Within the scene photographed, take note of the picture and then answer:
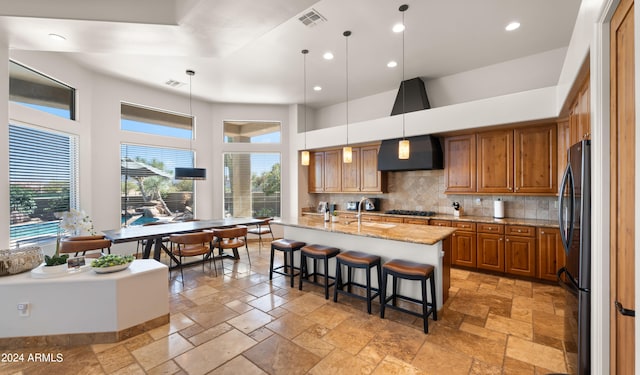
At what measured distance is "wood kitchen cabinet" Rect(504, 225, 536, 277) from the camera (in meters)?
3.71

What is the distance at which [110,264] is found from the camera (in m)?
2.41

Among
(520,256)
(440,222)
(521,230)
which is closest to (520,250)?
(520,256)

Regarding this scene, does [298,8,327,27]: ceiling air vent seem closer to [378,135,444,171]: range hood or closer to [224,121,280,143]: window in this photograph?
[378,135,444,171]: range hood

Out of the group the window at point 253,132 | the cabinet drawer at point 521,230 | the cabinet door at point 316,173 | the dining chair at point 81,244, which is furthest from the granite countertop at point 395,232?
the window at point 253,132

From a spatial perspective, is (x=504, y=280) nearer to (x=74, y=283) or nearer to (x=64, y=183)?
(x=74, y=283)

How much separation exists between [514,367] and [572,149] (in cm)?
175

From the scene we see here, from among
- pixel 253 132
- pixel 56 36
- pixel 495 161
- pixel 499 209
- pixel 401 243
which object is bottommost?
pixel 401 243

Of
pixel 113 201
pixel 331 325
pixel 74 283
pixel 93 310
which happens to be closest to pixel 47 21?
pixel 74 283

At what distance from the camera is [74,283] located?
227 cm

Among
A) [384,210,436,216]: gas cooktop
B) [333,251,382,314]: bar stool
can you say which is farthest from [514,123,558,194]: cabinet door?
[333,251,382,314]: bar stool

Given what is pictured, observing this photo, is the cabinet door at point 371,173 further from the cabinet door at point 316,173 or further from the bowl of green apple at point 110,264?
the bowl of green apple at point 110,264

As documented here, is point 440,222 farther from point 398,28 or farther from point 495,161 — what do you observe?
point 398,28

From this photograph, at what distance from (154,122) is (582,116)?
22.5 feet

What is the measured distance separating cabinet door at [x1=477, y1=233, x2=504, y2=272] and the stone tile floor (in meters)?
0.58
